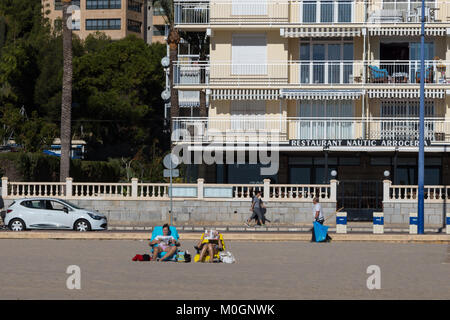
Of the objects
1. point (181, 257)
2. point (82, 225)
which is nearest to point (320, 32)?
point (82, 225)

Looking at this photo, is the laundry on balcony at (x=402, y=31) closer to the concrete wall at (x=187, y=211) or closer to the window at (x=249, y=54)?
the window at (x=249, y=54)

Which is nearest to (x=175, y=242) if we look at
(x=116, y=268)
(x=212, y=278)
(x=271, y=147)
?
(x=116, y=268)

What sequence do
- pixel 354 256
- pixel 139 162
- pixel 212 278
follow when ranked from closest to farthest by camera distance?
pixel 212 278
pixel 354 256
pixel 139 162

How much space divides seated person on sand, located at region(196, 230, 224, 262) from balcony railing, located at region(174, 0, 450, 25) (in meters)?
26.5

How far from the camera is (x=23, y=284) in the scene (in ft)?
54.1

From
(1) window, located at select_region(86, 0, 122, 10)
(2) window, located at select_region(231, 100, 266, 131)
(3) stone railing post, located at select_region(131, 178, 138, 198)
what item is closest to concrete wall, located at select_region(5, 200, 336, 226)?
(3) stone railing post, located at select_region(131, 178, 138, 198)

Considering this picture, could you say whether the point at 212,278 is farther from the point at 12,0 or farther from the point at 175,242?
the point at 12,0

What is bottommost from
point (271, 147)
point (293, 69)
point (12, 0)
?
point (271, 147)

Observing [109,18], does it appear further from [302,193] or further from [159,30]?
[302,193]

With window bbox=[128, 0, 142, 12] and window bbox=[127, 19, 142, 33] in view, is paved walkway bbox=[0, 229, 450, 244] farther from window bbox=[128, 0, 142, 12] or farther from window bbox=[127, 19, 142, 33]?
window bbox=[128, 0, 142, 12]

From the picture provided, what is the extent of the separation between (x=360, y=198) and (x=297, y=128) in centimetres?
510
